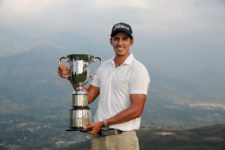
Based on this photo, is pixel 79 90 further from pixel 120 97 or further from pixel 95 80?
pixel 120 97

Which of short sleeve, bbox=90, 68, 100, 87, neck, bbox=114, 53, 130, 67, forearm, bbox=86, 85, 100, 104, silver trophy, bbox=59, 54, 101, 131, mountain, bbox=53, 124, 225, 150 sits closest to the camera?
silver trophy, bbox=59, 54, 101, 131

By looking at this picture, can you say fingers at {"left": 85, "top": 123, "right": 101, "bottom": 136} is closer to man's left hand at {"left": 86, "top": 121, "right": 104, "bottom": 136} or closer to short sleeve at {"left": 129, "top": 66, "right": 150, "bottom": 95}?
man's left hand at {"left": 86, "top": 121, "right": 104, "bottom": 136}

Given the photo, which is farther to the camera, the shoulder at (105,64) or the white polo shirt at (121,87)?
the shoulder at (105,64)

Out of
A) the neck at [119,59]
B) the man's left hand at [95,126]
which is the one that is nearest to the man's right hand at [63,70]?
the neck at [119,59]

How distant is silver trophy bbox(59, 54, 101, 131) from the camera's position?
6859 millimetres

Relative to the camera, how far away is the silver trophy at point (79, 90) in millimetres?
6859

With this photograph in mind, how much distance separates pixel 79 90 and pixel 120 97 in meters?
0.73

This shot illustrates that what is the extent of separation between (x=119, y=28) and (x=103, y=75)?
78 cm

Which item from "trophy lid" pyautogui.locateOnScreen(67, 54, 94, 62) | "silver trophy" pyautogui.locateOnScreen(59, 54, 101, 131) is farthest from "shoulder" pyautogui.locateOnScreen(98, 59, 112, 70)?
"trophy lid" pyautogui.locateOnScreen(67, 54, 94, 62)

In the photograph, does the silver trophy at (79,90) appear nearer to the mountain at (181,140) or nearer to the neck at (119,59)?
the neck at (119,59)

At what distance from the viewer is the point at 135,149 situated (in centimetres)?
699

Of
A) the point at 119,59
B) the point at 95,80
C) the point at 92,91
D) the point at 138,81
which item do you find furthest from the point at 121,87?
the point at 92,91

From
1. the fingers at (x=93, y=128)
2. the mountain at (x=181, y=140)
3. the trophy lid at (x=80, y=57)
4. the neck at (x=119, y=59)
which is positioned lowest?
the mountain at (x=181, y=140)

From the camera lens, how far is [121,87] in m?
6.82
